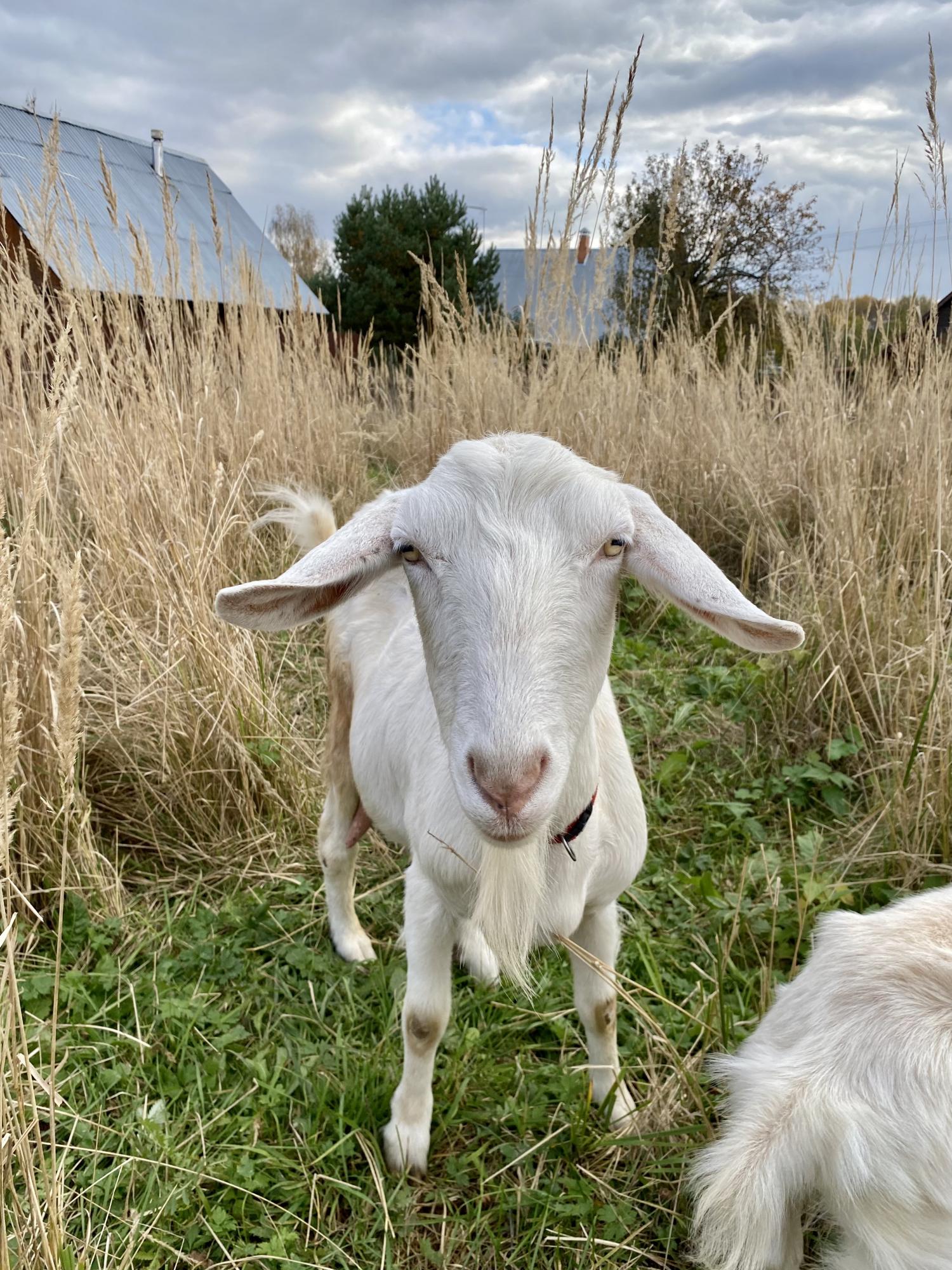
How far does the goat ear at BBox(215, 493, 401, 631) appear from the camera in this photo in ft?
4.22

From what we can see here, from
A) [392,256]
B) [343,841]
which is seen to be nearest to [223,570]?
[343,841]

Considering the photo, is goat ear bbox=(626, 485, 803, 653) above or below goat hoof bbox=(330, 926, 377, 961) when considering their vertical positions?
above

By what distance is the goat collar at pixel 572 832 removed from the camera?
1.49 metres

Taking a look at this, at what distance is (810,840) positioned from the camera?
240 cm

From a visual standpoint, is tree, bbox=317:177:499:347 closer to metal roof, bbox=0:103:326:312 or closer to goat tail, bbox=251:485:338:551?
metal roof, bbox=0:103:326:312

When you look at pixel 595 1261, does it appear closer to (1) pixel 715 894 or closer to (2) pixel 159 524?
(1) pixel 715 894

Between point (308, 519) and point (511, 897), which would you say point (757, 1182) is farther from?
point (308, 519)

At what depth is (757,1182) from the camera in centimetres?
98

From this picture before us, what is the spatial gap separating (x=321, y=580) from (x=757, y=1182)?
102 cm

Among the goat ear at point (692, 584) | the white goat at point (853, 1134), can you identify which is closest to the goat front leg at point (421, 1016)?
the white goat at point (853, 1134)

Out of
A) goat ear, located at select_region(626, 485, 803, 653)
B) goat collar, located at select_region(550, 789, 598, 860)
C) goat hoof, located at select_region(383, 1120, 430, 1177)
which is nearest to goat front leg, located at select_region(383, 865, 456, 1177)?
goat hoof, located at select_region(383, 1120, 430, 1177)

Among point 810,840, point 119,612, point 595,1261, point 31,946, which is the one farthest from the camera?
point 119,612

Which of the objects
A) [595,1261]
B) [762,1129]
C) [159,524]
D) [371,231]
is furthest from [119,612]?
[371,231]

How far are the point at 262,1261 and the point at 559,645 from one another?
1.31 metres
